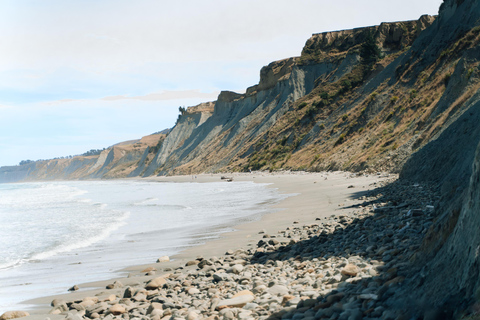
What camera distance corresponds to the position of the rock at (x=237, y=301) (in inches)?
190

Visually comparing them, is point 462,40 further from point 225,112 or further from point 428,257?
point 225,112

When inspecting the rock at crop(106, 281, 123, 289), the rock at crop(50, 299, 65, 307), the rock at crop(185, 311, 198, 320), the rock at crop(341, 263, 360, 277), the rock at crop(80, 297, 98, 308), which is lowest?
the rock at crop(106, 281, 123, 289)

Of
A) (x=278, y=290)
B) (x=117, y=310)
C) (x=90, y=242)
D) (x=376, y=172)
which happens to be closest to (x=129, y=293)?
(x=117, y=310)

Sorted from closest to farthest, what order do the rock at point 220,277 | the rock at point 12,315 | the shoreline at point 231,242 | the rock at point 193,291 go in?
the rock at point 12,315 → the rock at point 193,291 → the rock at point 220,277 → the shoreline at point 231,242

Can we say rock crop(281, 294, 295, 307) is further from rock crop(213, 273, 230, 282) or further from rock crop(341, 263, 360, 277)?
rock crop(213, 273, 230, 282)

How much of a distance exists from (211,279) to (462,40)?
27281 millimetres

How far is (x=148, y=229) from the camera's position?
532 inches

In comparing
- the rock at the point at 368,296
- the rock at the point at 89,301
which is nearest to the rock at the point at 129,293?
the rock at the point at 89,301

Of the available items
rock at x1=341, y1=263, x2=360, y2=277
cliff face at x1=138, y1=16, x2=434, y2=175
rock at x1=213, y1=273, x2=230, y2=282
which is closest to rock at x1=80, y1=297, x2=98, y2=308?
rock at x1=213, y1=273, x2=230, y2=282

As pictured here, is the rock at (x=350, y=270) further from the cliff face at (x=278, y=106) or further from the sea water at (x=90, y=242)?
the cliff face at (x=278, y=106)

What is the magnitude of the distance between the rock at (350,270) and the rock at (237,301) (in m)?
1.12

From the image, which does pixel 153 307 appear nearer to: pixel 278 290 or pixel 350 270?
pixel 278 290

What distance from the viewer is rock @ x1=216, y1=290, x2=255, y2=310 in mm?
4828

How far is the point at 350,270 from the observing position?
4.93 m
